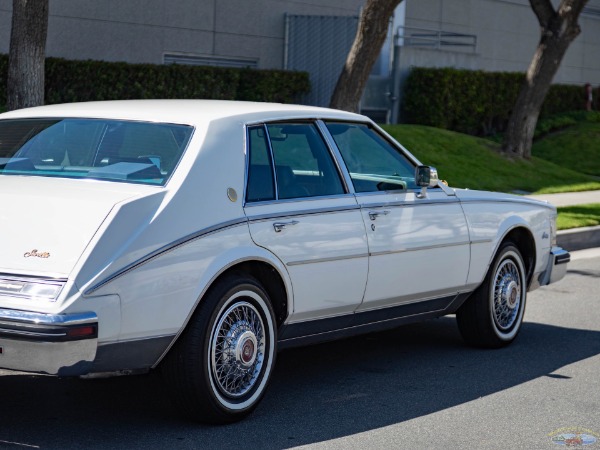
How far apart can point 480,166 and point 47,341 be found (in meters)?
17.2

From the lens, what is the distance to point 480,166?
842 inches

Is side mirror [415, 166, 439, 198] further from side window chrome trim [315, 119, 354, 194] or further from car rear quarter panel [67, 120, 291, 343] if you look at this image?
car rear quarter panel [67, 120, 291, 343]

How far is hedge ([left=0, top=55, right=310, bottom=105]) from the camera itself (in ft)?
63.2

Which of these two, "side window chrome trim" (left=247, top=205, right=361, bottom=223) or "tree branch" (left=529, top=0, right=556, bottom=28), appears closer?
"side window chrome trim" (left=247, top=205, right=361, bottom=223)

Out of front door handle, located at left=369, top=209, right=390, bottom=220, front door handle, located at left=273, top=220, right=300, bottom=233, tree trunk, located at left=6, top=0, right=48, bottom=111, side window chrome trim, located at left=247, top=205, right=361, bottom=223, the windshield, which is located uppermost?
tree trunk, located at left=6, top=0, right=48, bottom=111

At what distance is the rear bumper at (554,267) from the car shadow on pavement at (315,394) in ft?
1.41

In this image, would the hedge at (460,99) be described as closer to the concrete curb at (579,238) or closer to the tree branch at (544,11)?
the tree branch at (544,11)

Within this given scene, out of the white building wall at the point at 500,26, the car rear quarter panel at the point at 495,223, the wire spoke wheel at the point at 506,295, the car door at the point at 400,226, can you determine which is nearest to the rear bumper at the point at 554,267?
the car rear quarter panel at the point at 495,223

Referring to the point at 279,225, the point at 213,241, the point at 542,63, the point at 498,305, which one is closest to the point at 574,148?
the point at 542,63

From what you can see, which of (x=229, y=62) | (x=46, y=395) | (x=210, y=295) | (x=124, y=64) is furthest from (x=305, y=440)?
(x=229, y=62)

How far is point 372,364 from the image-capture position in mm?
7449

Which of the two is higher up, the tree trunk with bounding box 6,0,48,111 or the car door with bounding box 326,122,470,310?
the tree trunk with bounding box 6,0,48,111

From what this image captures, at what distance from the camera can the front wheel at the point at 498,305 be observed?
7887mm

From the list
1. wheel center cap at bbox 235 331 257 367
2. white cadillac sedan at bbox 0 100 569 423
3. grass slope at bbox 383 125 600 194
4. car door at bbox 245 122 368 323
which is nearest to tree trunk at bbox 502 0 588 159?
grass slope at bbox 383 125 600 194
